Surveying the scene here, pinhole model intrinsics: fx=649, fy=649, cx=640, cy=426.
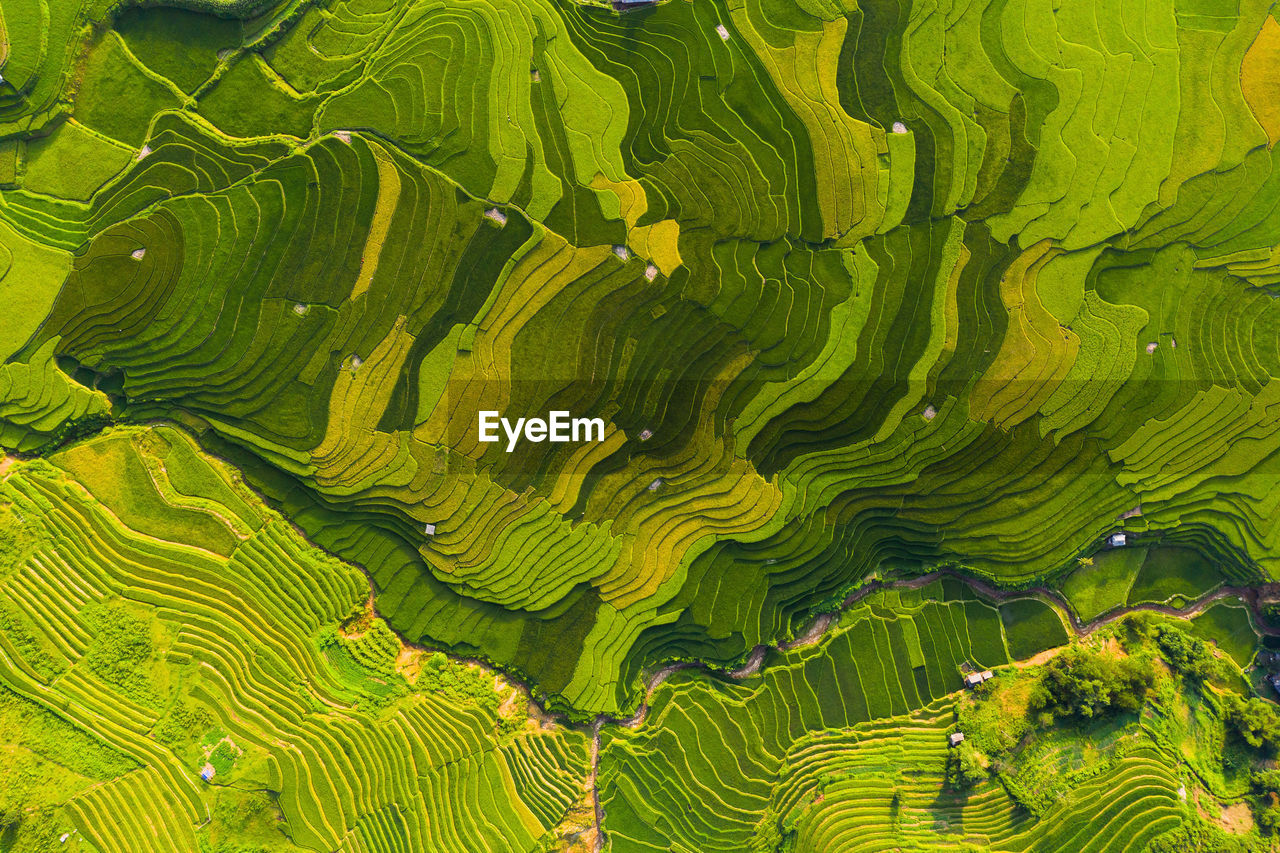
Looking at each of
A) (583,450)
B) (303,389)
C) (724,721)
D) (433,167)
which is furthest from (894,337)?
(303,389)

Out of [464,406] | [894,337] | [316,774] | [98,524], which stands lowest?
[316,774]

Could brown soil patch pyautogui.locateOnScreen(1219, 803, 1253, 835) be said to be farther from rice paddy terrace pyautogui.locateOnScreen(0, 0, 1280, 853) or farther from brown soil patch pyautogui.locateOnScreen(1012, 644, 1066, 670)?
brown soil patch pyautogui.locateOnScreen(1012, 644, 1066, 670)

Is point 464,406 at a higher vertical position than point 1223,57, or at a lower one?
lower

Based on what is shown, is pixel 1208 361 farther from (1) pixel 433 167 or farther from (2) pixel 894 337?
(1) pixel 433 167

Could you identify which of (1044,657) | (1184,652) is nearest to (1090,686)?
(1044,657)

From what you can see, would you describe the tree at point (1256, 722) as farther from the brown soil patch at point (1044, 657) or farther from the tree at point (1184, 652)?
the brown soil patch at point (1044, 657)

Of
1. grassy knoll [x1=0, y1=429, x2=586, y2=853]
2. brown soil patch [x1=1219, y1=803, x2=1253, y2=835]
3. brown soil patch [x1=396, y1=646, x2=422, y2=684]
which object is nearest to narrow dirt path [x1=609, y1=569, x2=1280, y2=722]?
grassy knoll [x1=0, y1=429, x2=586, y2=853]

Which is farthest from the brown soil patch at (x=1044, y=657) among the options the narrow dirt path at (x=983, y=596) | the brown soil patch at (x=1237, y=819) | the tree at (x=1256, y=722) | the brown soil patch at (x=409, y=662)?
the brown soil patch at (x=409, y=662)
